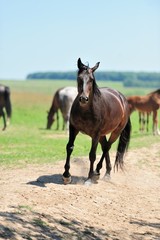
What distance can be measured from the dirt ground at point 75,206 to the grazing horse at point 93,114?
2.20 feet

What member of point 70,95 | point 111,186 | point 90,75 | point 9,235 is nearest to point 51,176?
point 111,186

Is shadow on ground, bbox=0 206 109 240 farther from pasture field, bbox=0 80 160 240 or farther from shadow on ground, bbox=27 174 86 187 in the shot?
shadow on ground, bbox=27 174 86 187

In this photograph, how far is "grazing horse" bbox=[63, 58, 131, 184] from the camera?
10727 millimetres

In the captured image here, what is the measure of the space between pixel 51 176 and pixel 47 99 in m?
43.0

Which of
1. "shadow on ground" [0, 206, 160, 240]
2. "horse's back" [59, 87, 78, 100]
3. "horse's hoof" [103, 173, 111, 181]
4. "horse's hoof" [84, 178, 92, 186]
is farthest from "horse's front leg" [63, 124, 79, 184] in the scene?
"horse's back" [59, 87, 78, 100]

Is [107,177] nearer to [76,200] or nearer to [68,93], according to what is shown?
[76,200]

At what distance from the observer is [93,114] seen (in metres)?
11.2

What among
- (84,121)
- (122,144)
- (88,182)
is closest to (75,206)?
(88,182)

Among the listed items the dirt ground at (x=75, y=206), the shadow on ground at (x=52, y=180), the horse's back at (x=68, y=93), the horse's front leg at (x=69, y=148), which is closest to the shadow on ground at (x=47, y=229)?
the dirt ground at (x=75, y=206)

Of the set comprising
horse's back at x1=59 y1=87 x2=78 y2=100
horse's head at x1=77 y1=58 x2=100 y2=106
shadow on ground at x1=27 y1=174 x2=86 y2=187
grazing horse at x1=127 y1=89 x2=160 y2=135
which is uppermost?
horse's head at x1=77 y1=58 x2=100 y2=106

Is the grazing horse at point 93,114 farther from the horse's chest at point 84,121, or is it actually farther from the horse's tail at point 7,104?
the horse's tail at point 7,104

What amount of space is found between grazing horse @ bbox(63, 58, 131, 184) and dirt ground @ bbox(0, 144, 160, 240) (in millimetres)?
672

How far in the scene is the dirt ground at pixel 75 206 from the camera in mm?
8148

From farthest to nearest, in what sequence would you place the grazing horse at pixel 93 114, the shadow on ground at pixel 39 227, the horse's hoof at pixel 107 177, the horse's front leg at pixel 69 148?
the horse's hoof at pixel 107 177
the horse's front leg at pixel 69 148
the grazing horse at pixel 93 114
the shadow on ground at pixel 39 227
